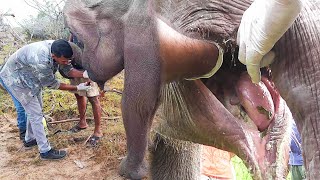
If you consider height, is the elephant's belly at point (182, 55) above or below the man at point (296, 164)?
above

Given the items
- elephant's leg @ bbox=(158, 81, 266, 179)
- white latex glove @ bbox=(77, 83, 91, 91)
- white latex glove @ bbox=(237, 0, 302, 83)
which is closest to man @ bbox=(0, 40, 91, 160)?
white latex glove @ bbox=(77, 83, 91, 91)

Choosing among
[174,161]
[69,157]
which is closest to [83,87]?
[69,157]

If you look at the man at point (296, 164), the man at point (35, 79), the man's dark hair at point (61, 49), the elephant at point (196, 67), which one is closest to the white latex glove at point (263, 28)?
the elephant at point (196, 67)

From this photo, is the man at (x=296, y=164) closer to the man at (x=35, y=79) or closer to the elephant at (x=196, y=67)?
the elephant at (x=196, y=67)

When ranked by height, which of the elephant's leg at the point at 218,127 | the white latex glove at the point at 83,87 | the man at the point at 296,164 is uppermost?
the elephant's leg at the point at 218,127

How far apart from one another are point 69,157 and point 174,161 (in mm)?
3052

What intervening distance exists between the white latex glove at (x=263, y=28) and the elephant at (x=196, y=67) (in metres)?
0.04

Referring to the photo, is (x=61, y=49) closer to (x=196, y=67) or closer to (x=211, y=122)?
(x=211, y=122)

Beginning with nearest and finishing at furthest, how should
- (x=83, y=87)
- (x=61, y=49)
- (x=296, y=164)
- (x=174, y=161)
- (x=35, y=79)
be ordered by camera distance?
(x=174, y=161) < (x=296, y=164) < (x=61, y=49) < (x=35, y=79) < (x=83, y=87)

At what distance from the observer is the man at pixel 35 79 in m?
4.36

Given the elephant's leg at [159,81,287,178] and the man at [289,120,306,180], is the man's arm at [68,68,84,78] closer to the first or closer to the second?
the man at [289,120,306,180]

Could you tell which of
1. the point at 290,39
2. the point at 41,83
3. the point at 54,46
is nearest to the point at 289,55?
the point at 290,39

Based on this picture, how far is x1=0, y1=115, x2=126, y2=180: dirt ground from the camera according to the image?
14.2ft

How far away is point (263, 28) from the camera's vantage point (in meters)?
0.85
